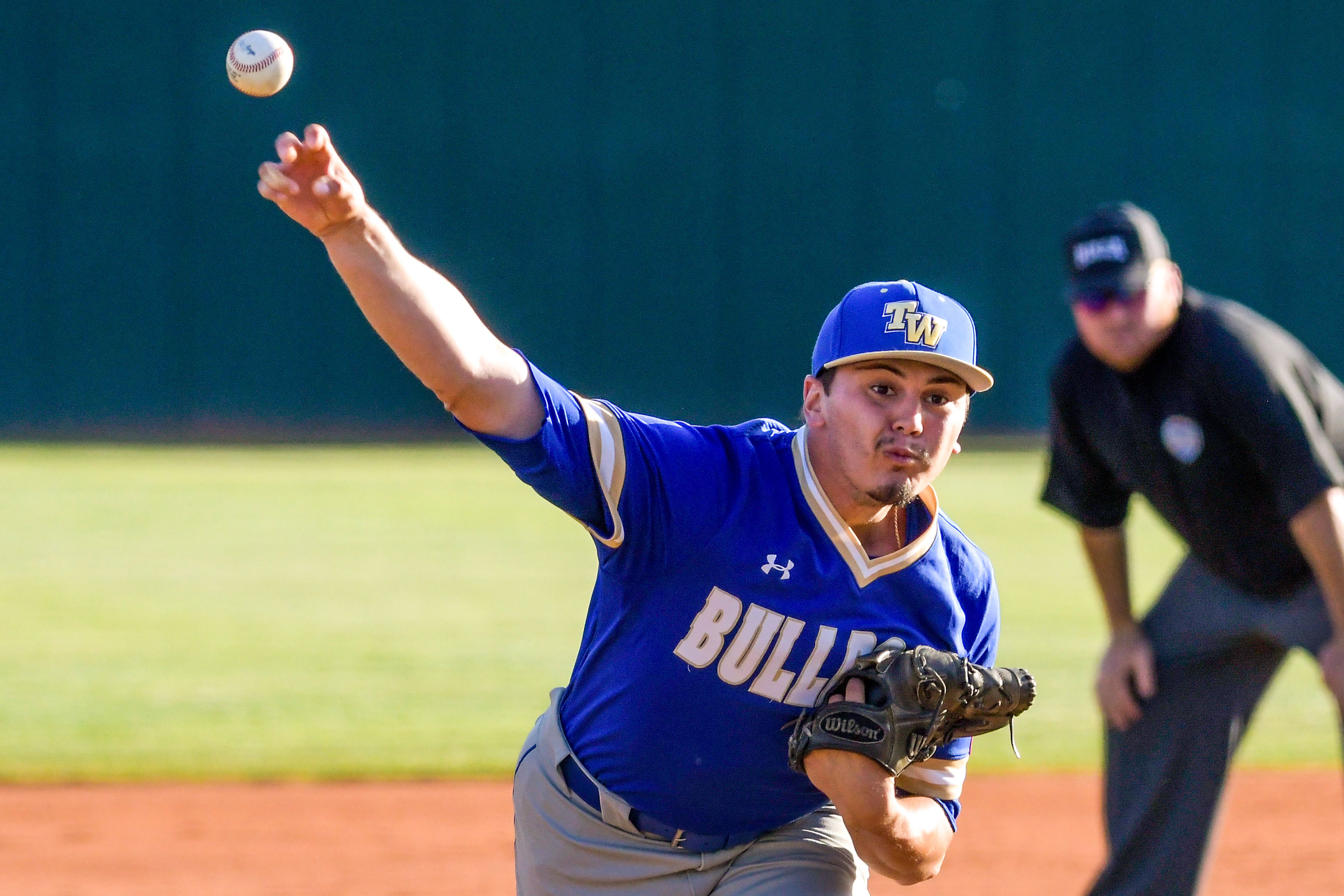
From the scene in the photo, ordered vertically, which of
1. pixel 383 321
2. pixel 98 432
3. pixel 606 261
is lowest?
pixel 98 432

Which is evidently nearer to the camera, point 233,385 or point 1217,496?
point 1217,496

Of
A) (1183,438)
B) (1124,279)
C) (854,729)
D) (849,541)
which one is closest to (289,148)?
(849,541)

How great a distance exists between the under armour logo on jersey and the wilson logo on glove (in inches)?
10.1

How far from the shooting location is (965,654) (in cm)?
308

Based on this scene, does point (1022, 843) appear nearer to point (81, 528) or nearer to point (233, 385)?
point (81, 528)

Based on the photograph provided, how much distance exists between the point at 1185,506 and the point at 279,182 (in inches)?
126

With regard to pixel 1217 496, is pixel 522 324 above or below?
below

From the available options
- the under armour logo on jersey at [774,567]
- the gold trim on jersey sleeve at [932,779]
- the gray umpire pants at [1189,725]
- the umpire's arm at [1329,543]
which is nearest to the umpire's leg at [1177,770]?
the gray umpire pants at [1189,725]

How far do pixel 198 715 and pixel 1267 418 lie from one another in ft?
16.0

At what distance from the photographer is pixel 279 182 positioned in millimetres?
2225

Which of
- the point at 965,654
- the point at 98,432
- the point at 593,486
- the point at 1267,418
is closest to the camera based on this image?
the point at 593,486

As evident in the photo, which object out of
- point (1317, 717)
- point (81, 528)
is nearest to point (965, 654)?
point (1317, 717)

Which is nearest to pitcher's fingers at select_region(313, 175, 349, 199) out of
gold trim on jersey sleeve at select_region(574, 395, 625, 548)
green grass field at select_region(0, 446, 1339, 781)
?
gold trim on jersey sleeve at select_region(574, 395, 625, 548)

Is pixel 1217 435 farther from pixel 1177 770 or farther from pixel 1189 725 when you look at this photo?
pixel 1177 770
